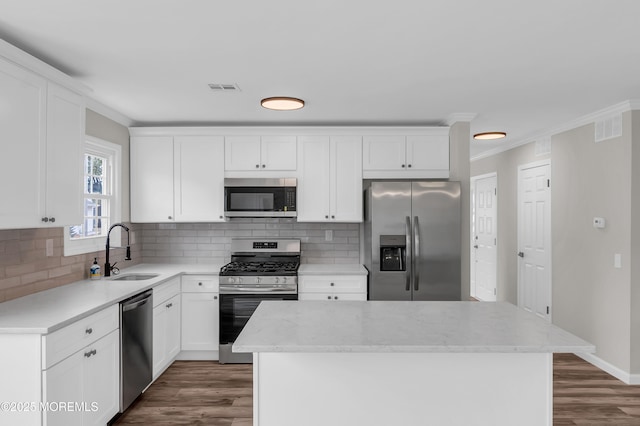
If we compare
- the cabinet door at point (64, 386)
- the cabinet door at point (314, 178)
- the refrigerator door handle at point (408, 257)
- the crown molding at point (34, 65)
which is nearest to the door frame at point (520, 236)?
the refrigerator door handle at point (408, 257)

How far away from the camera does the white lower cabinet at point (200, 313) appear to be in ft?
13.6

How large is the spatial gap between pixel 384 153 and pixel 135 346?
2.95 meters

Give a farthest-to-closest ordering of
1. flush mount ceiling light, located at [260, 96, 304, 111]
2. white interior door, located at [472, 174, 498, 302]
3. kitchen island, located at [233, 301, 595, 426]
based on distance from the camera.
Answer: white interior door, located at [472, 174, 498, 302] → flush mount ceiling light, located at [260, 96, 304, 111] → kitchen island, located at [233, 301, 595, 426]

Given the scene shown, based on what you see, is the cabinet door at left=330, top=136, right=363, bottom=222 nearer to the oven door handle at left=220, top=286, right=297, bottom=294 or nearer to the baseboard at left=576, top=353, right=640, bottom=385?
the oven door handle at left=220, top=286, right=297, bottom=294

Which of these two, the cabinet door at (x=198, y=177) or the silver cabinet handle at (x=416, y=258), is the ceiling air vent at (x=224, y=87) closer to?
the cabinet door at (x=198, y=177)

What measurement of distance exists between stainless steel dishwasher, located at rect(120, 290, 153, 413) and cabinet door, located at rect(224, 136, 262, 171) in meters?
1.62

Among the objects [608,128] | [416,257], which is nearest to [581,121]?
[608,128]

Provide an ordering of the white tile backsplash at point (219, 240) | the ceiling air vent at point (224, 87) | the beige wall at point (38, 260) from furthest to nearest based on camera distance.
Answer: the white tile backsplash at point (219, 240) → the ceiling air vent at point (224, 87) → the beige wall at point (38, 260)

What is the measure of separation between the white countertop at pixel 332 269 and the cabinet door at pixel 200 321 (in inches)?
38.0

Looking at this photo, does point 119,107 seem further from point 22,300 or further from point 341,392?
point 341,392

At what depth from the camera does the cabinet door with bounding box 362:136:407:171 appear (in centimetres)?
435

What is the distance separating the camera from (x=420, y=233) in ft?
12.9

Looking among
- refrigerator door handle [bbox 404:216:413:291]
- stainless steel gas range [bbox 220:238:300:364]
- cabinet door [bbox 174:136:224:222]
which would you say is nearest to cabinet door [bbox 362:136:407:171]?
refrigerator door handle [bbox 404:216:413:291]

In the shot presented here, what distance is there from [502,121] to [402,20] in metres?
2.75
